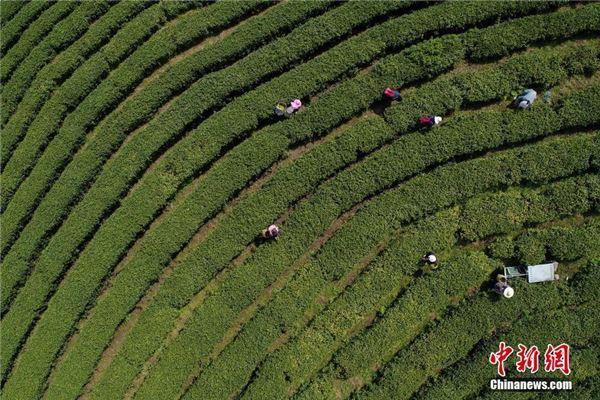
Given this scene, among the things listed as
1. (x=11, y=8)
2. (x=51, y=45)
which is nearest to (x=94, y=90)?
(x=51, y=45)

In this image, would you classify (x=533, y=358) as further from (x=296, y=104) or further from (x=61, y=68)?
(x=61, y=68)

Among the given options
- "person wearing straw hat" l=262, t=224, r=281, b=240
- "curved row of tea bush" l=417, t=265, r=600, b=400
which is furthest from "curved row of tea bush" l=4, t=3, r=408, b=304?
"curved row of tea bush" l=417, t=265, r=600, b=400

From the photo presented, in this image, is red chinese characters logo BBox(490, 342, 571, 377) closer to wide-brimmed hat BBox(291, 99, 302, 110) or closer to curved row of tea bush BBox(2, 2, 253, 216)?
wide-brimmed hat BBox(291, 99, 302, 110)

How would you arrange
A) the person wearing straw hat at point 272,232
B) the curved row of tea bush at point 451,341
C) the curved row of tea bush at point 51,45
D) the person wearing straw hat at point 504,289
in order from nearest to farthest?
the person wearing straw hat at point 504,289 < the curved row of tea bush at point 451,341 < the person wearing straw hat at point 272,232 < the curved row of tea bush at point 51,45

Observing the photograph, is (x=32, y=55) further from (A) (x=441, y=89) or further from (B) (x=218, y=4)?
(A) (x=441, y=89)

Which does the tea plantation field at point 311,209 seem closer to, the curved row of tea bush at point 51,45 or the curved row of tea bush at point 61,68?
the curved row of tea bush at point 61,68

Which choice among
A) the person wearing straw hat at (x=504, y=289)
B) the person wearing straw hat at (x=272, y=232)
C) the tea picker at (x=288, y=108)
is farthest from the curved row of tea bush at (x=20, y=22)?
the person wearing straw hat at (x=504, y=289)

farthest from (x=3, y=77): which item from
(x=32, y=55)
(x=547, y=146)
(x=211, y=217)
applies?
(x=547, y=146)
